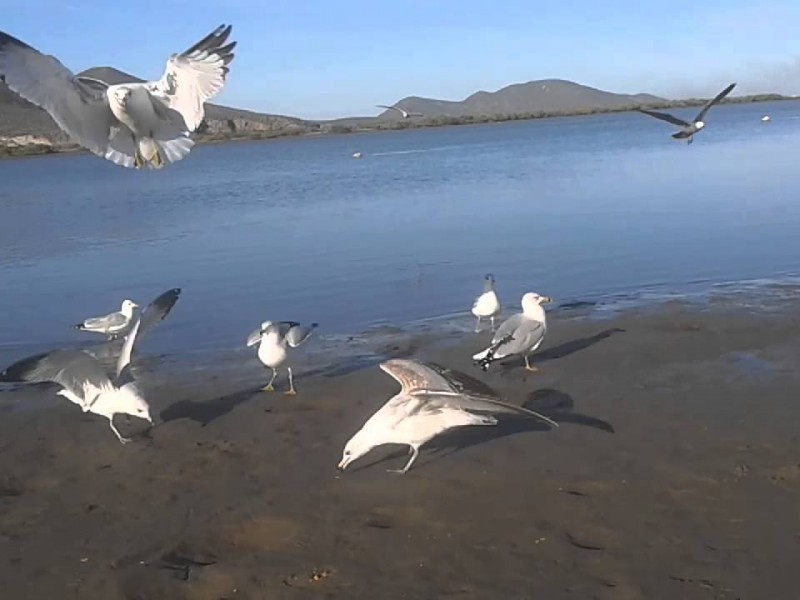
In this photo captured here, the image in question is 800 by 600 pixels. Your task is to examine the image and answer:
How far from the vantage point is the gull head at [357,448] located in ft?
22.4

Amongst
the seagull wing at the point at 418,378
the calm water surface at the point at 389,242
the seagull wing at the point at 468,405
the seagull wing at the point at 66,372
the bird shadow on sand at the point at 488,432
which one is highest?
the seagull wing at the point at 418,378

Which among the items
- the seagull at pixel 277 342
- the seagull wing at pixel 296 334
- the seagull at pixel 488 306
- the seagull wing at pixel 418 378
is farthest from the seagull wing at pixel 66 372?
the seagull at pixel 488 306

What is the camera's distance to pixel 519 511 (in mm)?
6027

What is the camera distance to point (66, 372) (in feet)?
25.9

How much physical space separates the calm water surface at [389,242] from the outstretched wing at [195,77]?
338 centimetres

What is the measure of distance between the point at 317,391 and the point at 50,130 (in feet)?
325

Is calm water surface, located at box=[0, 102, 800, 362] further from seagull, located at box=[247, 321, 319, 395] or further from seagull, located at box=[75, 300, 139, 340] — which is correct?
seagull, located at box=[247, 321, 319, 395]

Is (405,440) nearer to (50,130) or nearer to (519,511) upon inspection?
(519,511)

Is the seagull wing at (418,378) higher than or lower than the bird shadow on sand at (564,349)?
higher

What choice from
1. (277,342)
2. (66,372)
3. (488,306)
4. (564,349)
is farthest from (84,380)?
(564,349)

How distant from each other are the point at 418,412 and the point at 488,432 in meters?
0.94

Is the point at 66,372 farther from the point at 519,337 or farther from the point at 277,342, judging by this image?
the point at 519,337

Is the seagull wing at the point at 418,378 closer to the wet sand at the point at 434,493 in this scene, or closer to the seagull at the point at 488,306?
the wet sand at the point at 434,493

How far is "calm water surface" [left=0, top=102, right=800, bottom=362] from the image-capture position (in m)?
13.1
